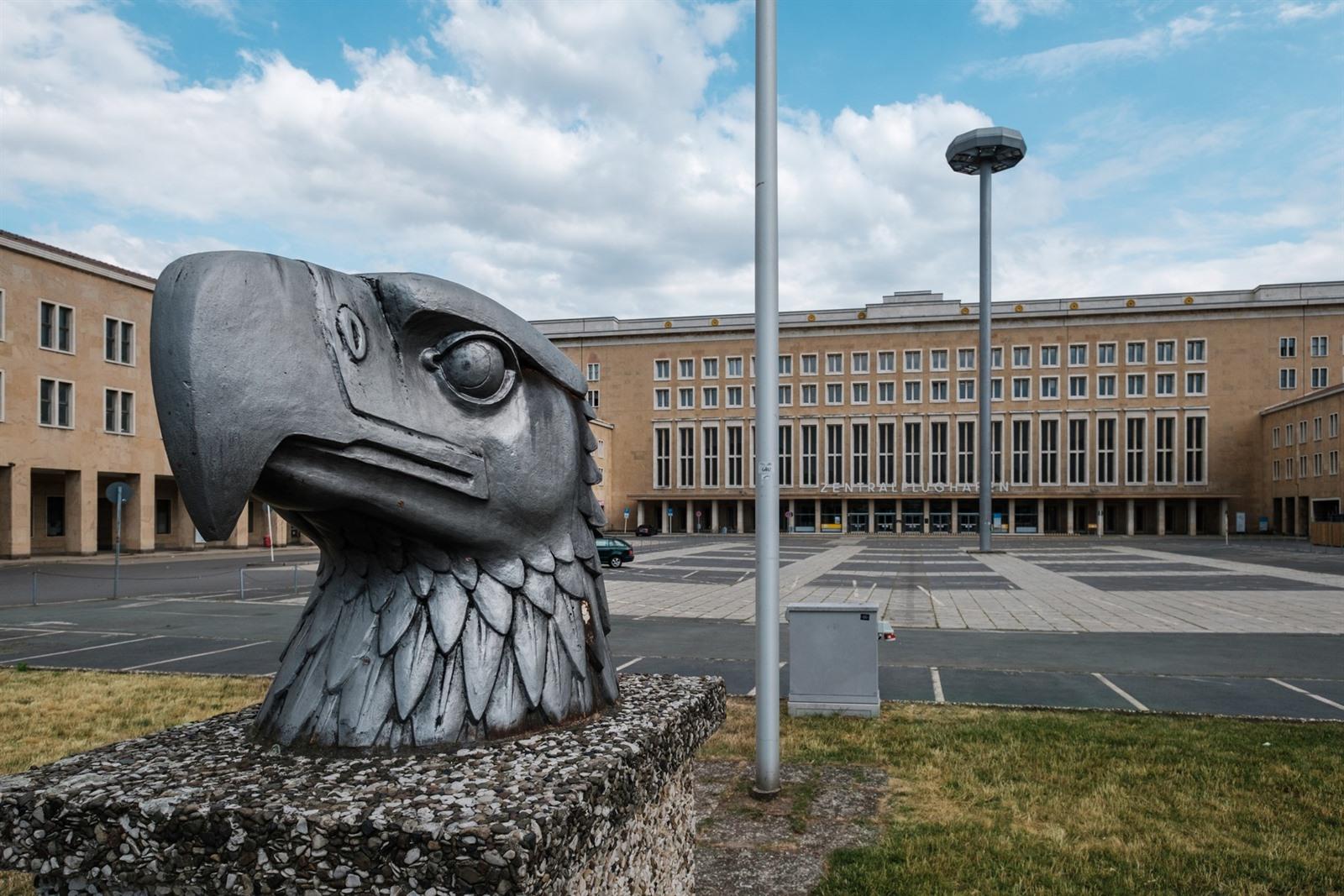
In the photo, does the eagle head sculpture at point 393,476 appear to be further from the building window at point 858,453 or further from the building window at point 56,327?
the building window at point 858,453

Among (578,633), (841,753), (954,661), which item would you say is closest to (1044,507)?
(954,661)

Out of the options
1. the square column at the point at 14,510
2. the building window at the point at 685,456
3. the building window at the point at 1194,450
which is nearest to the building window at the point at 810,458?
the building window at the point at 685,456

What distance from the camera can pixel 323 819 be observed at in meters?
1.69

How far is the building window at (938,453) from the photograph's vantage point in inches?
2440

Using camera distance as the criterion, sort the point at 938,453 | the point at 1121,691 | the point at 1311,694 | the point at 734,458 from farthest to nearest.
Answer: the point at 734,458
the point at 938,453
the point at 1121,691
the point at 1311,694

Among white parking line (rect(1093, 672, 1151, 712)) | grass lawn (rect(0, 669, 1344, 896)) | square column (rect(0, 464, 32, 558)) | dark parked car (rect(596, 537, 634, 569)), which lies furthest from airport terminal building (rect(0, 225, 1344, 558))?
white parking line (rect(1093, 672, 1151, 712))

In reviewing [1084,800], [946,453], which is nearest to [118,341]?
[1084,800]

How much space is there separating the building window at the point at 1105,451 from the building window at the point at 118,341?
59013 millimetres

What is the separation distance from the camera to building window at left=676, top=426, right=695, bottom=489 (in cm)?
6688

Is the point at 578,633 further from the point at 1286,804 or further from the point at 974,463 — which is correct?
the point at 974,463

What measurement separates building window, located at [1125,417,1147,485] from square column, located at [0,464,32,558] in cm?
6307

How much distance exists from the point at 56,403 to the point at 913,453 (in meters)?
52.3

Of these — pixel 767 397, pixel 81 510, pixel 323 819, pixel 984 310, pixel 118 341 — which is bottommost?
pixel 81 510

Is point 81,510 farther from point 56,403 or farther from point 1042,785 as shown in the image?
point 1042,785
